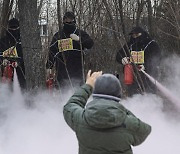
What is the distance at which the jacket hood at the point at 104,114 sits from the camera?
304 cm

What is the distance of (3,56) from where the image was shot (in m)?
8.17

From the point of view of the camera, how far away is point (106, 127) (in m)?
3.10

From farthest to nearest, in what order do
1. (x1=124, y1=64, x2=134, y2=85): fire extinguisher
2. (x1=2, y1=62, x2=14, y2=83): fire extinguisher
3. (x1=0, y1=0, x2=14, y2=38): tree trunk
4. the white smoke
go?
1. (x1=2, y1=62, x2=14, y2=83): fire extinguisher
2. (x1=124, y1=64, x2=134, y2=85): fire extinguisher
3. (x1=0, y1=0, x2=14, y2=38): tree trunk
4. the white smoke

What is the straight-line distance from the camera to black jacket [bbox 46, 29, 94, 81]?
26.3 feet

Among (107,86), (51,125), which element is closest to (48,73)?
(51,125)

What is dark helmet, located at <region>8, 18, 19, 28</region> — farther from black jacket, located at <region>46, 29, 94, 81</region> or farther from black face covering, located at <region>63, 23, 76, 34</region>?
black face covering, located at <region>63, 23, 76, 34</region>

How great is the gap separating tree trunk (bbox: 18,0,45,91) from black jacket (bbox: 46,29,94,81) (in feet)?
1.51

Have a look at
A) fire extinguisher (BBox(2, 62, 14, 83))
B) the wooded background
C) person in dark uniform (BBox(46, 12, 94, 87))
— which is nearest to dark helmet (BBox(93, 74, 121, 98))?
the wooded background

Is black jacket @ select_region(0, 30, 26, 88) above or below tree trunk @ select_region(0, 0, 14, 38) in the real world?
below

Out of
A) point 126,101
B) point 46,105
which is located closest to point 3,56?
point 46,105

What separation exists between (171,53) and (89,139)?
27.4ft

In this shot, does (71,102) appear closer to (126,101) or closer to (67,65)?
(126,101)

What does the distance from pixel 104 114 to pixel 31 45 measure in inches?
180

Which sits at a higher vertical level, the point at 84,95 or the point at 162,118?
the point at 84,95
